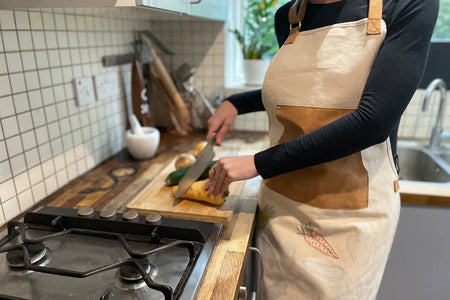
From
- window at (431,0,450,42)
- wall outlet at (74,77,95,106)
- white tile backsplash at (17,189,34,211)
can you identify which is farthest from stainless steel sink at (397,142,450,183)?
white tile backsplash at (17,189,34,211)

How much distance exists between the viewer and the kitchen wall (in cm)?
84

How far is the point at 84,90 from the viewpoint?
1.12 metres

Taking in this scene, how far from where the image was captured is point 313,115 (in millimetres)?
731

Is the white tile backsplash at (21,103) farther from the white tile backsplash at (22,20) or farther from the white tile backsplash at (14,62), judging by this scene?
the white tile backsplash at (22,20)

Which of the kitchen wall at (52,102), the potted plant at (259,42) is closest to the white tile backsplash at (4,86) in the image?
the kitchen wall at (52,102)

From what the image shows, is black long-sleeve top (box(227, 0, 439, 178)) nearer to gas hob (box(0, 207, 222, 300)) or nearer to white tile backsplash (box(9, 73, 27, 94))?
gas hob (box(0, 207, 222, 300))

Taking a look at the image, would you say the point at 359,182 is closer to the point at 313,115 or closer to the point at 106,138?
the point at 313,115

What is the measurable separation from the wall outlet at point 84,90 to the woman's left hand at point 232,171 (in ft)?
1.86

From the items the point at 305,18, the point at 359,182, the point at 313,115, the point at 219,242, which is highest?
the point at 305,18

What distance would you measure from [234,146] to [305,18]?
69 centimetres

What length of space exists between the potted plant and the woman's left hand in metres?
0.95

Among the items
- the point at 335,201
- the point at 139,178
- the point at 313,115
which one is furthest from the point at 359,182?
the point at 139,178

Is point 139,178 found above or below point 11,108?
below

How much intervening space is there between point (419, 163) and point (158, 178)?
105cm
